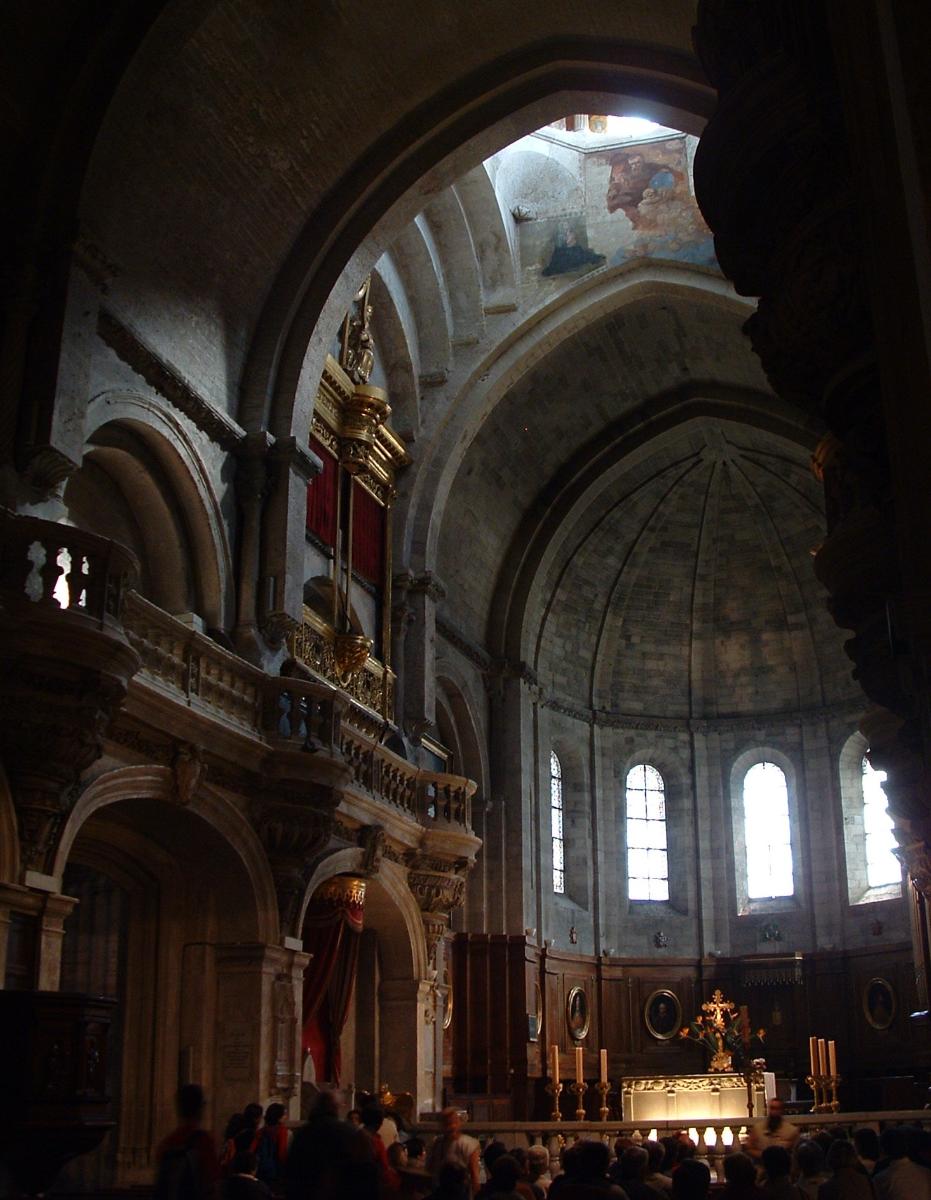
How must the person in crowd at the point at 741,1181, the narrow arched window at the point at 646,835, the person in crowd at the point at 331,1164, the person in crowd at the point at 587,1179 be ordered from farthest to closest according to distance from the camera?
the narrow arched window at the point at 646,835 → the person in crowd at the point at 741,1181 → the person in crowd at the point at 587,1179 → the person in crowd at the point at 331,1164

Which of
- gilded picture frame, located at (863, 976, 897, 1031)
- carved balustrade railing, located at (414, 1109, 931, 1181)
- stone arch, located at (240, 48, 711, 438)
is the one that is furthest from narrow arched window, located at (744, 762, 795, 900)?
stone arch, located at (240, 48, 711, 438)

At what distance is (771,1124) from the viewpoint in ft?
36.7

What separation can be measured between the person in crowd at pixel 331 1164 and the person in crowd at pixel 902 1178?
340 cm

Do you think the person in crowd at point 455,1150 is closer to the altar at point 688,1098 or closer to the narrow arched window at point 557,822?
the altar at point 688,1098

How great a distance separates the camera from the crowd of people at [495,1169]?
182 inches

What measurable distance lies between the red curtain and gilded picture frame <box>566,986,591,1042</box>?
30.7ft

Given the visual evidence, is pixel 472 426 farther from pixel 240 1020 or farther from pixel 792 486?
pixel 240 1020

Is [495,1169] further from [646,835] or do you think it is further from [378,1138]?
[646,835]

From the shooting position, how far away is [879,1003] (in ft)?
Result: 86.5

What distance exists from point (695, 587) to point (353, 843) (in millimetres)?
14035

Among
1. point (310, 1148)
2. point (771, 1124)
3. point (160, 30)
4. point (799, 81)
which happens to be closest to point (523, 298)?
point (160, 30)

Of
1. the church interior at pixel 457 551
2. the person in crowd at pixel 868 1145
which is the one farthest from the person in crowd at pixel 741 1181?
the person in crowd at pixel 868 1145

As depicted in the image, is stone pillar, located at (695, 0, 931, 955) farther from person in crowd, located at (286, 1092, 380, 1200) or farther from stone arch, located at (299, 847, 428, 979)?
stone arch, located at (299, 847, 428, 979)

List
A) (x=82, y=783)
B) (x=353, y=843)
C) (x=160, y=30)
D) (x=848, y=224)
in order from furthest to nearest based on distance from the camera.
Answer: (x=353, y=843) → (x=160, y=30) → (x=82, y=783) → (x=848, y=224)
